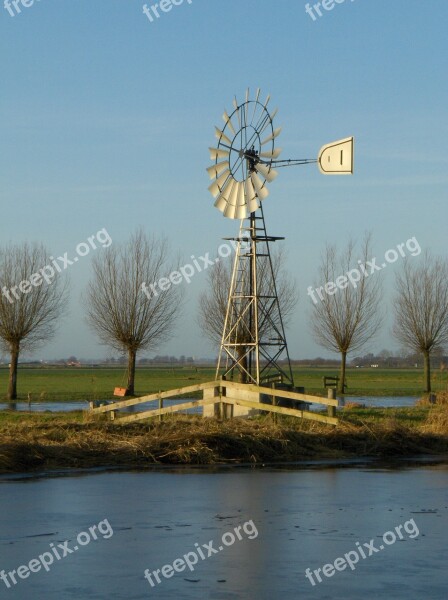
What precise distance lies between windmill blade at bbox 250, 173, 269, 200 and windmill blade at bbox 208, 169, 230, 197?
3.08 feet

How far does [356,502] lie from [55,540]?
528 cm

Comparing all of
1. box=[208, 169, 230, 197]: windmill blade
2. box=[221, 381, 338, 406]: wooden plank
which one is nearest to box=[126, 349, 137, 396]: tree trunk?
box=[208, 169, 230, 197]: windmill blade

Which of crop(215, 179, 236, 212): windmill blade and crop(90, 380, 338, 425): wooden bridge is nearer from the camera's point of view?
crop(90, 380, 338, 425): wooden bridge

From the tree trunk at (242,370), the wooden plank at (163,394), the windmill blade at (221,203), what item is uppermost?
the windmill blade at (221,203)

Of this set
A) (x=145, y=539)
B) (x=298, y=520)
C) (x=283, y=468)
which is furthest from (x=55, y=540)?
(x=283, y=468)

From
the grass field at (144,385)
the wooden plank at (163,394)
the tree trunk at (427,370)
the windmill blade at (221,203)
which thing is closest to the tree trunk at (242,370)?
the windmill blade at (221,203)

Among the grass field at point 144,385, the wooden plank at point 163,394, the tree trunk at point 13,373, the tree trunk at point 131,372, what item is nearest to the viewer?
the wooden plank at point 163,394

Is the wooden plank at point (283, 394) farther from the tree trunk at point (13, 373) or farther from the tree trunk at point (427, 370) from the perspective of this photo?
the tree trunk at point (427, 370)

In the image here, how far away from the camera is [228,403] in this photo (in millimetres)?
26141

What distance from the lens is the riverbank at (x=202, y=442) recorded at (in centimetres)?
2044

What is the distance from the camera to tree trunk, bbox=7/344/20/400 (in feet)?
161

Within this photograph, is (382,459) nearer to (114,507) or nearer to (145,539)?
(114,507)

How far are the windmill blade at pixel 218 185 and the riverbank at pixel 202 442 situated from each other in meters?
9.51

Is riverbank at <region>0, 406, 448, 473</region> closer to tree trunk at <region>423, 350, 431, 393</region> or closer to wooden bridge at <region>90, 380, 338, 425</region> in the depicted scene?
wooden bridge at <region>90, 380, 338, 425</region>
